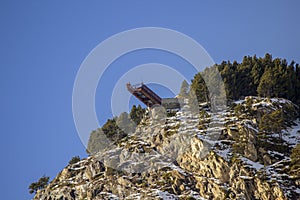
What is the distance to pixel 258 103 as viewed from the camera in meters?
130

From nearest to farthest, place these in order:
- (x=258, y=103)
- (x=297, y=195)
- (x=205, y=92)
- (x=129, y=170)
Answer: (x=297, y=195) → (x=129, y=170) → (x=258, y=103) → (x=205, y=92)

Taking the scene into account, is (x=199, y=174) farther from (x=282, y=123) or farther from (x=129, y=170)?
(x=282, y=123)

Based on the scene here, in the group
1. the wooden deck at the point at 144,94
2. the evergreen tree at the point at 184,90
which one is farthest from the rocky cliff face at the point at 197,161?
the evergreen tree at the point at 184,90

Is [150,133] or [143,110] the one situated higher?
[143,110]

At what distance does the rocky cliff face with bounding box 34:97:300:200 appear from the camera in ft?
344

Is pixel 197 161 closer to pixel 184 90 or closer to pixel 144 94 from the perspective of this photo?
pixel 144 94

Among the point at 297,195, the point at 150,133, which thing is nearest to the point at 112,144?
the point at 150,133

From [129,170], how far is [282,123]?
3516 centimetres

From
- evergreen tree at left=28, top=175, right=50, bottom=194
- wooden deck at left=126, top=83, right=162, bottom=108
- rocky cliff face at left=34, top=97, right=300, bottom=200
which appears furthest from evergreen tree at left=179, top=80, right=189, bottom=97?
evergreen tree at left=28, top=175, right=50, bottom=194

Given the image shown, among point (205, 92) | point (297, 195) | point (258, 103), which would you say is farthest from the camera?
point (205, 92)

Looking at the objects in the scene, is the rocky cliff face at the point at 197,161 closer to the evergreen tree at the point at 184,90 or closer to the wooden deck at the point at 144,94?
the wooden deck at the point at 144,94

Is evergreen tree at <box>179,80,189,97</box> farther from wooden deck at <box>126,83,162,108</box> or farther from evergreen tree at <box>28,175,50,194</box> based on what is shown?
evergreen tree at <box>28,175,50,194</box>

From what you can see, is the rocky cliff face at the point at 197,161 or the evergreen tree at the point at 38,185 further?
the evergreen tree at the point at 38,185

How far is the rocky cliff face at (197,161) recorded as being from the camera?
104750 millimetres
